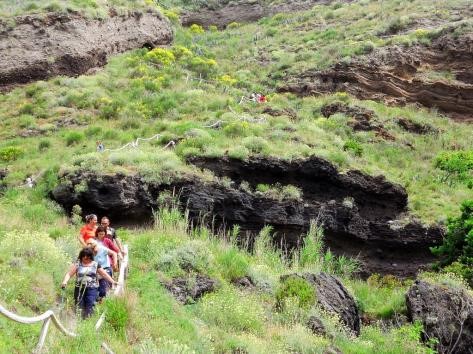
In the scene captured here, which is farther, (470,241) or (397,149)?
(397,149)

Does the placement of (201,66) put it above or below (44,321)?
below

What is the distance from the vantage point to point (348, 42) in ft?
121

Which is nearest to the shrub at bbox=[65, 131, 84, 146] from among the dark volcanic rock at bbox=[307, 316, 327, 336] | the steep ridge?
the dark volcanic rock at bbox=[307, 316, 327, 336]

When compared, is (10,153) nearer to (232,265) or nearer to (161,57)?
(232,265)

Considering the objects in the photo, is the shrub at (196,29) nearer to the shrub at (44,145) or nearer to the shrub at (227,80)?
the shrub at (227,80)

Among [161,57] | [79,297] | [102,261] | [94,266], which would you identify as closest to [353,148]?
[161,57]

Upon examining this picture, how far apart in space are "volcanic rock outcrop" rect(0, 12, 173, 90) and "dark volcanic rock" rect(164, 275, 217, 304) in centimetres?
2050

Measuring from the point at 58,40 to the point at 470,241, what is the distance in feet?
75.2

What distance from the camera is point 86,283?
8242 millimetres

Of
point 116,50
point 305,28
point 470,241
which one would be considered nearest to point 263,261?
point 470,241

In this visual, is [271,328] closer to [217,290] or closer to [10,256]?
[217,290]

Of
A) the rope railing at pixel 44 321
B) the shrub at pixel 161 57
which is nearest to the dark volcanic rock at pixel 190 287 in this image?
the rope railing at pixel 44 321

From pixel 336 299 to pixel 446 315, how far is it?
231cm

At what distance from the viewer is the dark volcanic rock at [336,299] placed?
12.0 m
